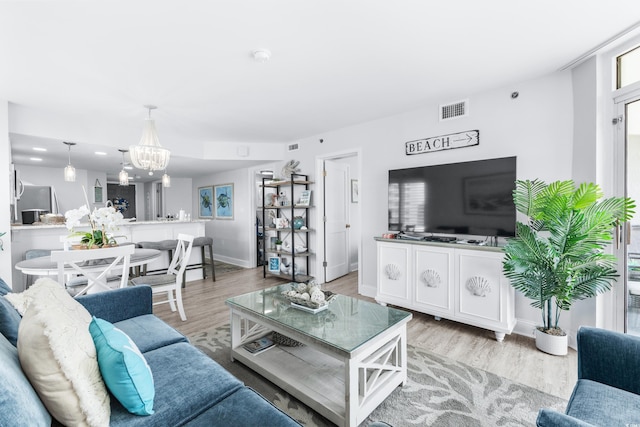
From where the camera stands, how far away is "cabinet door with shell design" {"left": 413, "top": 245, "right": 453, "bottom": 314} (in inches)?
118

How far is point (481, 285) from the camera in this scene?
2.78 metres

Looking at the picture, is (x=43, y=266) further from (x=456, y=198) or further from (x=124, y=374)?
(x=456, y=198)

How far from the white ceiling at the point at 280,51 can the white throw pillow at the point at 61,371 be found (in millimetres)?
1791

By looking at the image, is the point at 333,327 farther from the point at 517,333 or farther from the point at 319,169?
the point at 319,169

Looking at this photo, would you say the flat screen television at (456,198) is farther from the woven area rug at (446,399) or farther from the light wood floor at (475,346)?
the woven area rug at (446,399)

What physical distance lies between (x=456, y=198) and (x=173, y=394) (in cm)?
294

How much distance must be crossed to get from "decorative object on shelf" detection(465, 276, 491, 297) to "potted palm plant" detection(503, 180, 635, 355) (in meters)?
0.25

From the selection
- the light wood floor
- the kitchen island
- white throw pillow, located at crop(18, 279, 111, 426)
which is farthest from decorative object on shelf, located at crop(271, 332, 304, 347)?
the kitchen island

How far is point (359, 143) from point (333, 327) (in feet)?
9.77

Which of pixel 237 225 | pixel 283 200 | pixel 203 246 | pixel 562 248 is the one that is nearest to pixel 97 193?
pixel 237 225

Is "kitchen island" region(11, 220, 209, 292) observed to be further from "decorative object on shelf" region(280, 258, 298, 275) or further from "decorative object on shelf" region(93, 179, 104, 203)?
"decorative object on shelf" region(93, 179, 104, 203)

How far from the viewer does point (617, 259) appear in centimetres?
222

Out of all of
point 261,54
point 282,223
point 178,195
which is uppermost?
point 261,54

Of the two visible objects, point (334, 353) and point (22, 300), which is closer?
point (22, 300)
